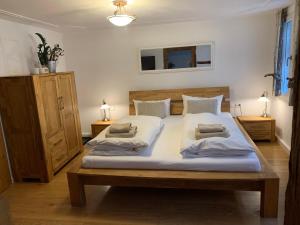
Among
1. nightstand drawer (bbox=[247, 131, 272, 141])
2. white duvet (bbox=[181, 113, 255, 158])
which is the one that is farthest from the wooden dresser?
nightstand drawer (bbox=[247, 131, 272, 141])

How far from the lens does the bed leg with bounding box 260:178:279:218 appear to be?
2141mm

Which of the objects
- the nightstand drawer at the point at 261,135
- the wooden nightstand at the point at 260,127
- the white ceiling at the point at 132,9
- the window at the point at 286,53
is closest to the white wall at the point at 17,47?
the white ceiling at the point at 132,9

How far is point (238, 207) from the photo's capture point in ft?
7.94

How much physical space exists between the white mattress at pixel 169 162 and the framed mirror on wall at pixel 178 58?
6.56 ft

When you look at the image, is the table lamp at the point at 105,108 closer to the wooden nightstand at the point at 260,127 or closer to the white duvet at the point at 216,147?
the white duvet at the point at 216,147

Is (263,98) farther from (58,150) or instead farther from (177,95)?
(58,150)

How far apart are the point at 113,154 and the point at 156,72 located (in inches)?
90.6

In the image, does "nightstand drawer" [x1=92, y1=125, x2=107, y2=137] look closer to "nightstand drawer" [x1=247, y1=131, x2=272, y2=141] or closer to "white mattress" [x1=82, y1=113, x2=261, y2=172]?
"white mattress" [x1=82, y1=113, x2=261, y2=172]

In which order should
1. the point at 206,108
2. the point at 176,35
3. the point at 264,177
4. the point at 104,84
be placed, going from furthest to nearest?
the point at 104,84, the point at 176,35, the point at 206,108, the point at 264,177

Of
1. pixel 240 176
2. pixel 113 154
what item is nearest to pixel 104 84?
pixel 113 154

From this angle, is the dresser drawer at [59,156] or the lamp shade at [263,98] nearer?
the dresser drawer at [59,156]

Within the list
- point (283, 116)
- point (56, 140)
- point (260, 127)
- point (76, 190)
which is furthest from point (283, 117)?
point (56, 140)

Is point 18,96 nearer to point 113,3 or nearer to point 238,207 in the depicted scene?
point 113,3

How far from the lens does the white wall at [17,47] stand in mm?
3162
